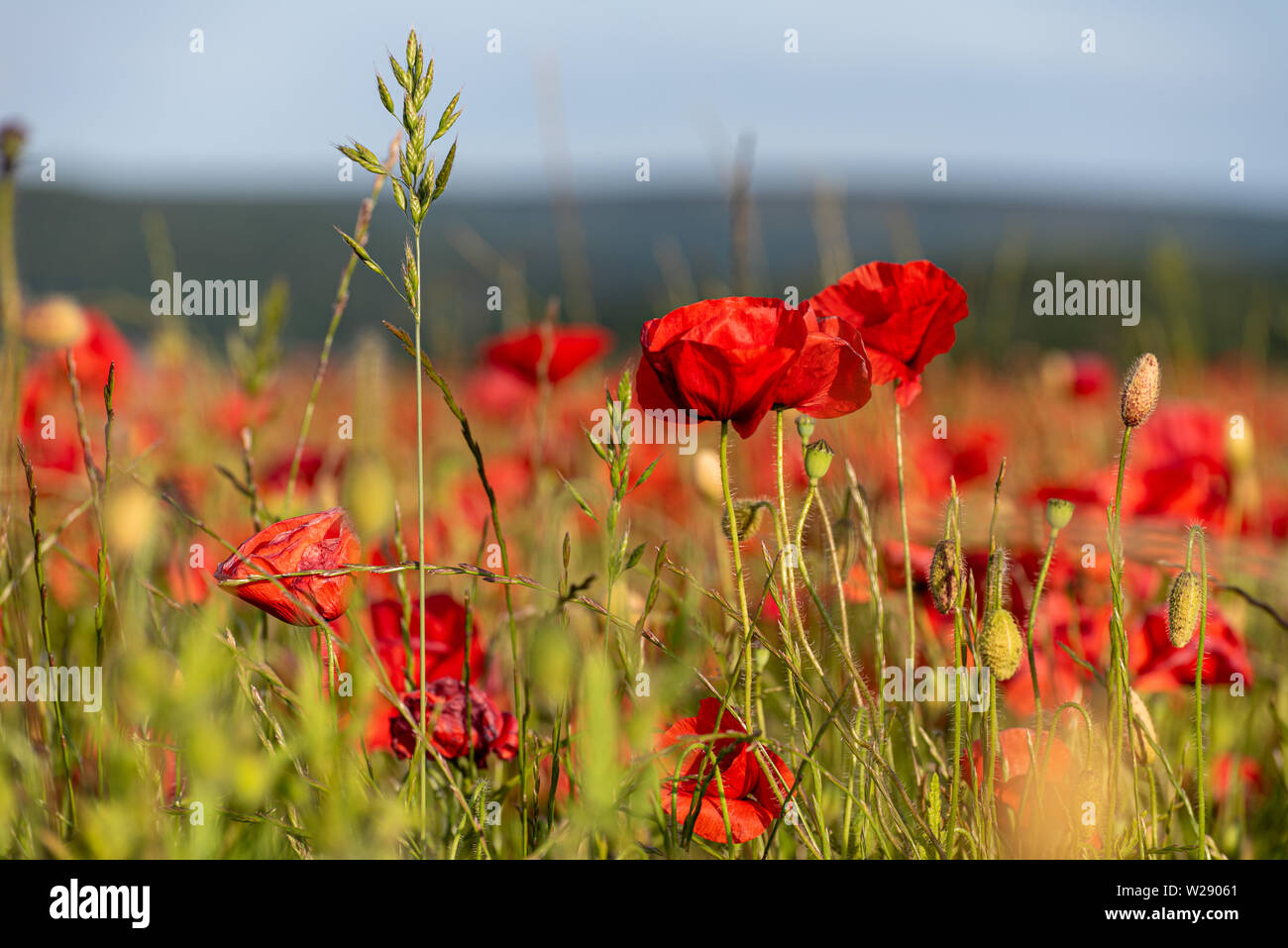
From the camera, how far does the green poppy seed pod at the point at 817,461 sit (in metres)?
0.76

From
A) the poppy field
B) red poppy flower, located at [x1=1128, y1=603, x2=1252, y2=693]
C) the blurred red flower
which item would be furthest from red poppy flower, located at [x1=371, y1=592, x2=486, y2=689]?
the blurred red flower

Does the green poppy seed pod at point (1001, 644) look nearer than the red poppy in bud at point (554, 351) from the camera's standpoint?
Yes

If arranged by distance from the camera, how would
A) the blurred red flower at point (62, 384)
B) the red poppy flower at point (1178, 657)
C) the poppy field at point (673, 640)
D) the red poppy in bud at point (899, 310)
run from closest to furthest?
the poppy field at point (673, 640)
the red poppy in bud at point (899, 310)
the red poppy flower at point (1178, 657)
the blurred red flower at point (62, 384)

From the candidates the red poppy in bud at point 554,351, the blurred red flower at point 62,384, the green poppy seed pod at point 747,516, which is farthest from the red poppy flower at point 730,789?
the blurred red flower at point 62,384

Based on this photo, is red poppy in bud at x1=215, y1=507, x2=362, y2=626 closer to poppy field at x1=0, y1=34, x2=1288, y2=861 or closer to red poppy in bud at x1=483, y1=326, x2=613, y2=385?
poppy field at x1=0, y1=34, x2=1288, y2=861

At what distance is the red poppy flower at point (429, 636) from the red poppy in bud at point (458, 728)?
0.08 metres

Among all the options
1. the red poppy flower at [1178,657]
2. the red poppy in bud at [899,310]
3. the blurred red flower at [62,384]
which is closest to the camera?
the red poppy in bud at [899,310]

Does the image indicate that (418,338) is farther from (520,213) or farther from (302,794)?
(520,213)

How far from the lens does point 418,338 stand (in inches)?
26.0

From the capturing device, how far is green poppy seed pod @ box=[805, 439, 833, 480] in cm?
76

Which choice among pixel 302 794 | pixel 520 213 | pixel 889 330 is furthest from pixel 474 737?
pixel 520 213

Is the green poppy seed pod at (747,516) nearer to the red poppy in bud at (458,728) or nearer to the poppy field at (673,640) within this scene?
the poppy field at (673,640)
